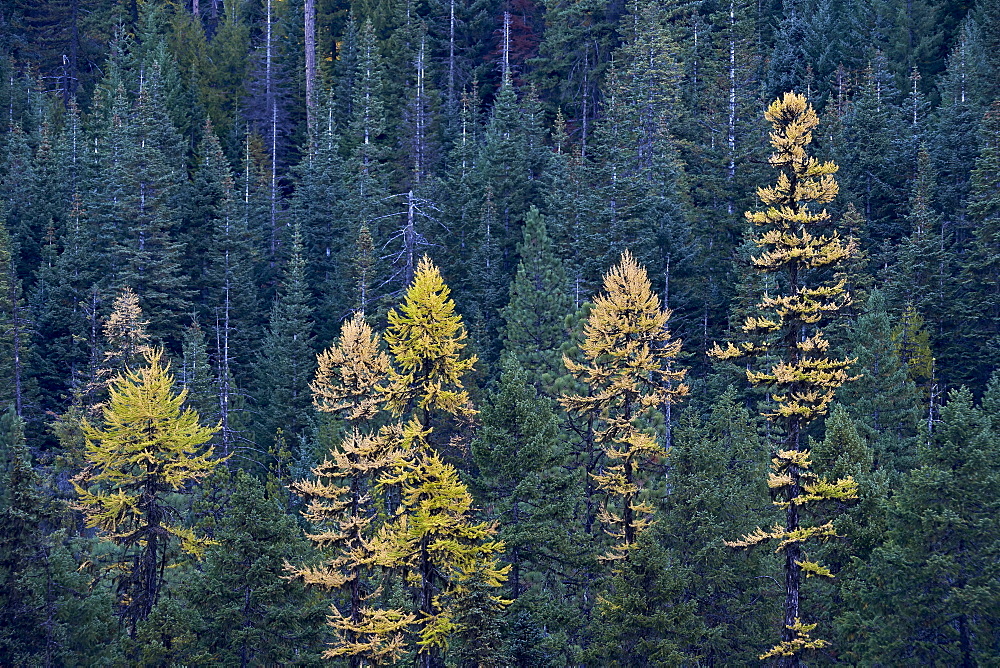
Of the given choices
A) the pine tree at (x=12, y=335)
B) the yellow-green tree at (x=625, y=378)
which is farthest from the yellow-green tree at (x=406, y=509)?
the pine tree at (x=12, y=335)

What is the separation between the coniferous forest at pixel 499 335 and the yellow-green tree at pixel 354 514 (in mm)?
137

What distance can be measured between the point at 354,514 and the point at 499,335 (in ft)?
77.3

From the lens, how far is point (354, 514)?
33281mm

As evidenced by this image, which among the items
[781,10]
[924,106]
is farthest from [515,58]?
[924,106]

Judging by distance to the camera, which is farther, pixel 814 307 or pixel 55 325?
pixel 55 325

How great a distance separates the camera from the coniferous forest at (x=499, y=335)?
30.7m

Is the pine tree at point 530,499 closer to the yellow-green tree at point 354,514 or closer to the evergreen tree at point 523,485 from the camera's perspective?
the evergreen tree at point 523,485

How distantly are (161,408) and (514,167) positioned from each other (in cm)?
3206

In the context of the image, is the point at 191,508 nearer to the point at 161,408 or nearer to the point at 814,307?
the point at 161,408

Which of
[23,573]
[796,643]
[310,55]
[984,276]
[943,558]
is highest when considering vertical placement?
[310,55]

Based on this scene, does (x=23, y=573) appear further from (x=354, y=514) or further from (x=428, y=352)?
(x=428, y=352)

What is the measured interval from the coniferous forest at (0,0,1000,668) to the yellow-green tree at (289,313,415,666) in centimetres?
14

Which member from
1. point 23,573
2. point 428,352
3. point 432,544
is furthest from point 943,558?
point 23,573

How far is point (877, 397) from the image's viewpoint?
4259cm
